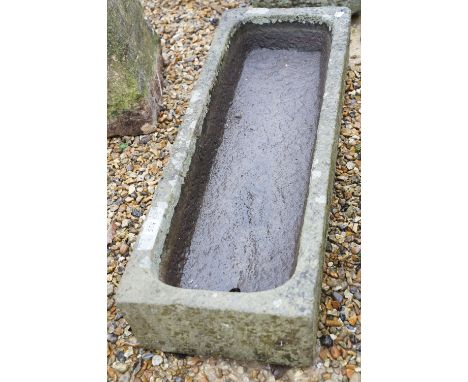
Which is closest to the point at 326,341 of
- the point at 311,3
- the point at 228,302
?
the point at 228,302

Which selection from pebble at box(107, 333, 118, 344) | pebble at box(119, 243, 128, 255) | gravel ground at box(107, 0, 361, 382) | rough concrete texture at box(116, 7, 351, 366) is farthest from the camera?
pebble at box(119, 243, 128, 255)

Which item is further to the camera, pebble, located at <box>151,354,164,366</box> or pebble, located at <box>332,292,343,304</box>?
pebble, located at <box>332,292,343,304</box>

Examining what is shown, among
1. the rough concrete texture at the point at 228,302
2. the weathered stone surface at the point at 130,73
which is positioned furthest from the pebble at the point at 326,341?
the weathered stone surface at the point at 130,73

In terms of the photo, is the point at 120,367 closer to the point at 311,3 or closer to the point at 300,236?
the point at 300,236

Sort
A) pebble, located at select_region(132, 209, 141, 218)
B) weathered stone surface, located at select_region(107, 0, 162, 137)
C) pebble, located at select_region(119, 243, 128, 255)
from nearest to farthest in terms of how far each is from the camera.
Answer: pebble, located at select_region(119, 243, 128, 255) < pebble, located at select_region(132, 209, 141, 218) < weathered stone surface, located at select_region(107, 0, 162, 137)

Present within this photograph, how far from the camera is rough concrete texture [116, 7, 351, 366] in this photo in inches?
75.2

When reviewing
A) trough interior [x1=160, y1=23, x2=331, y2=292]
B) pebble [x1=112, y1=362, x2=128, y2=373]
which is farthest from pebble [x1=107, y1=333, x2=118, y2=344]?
trough interior [x1=160, y1=23, x2=331, y2=292]

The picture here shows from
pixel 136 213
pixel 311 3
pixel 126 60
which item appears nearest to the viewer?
pixel 136 213

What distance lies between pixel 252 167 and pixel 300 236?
887 millimetres

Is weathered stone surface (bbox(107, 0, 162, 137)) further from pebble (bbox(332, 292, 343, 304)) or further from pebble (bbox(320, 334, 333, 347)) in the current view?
pebble (bbox(320, 334, 333, 347))

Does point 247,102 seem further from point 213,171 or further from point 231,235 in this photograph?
point 231,235

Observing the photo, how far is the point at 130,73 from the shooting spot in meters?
3.14

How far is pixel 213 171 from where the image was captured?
290 cm

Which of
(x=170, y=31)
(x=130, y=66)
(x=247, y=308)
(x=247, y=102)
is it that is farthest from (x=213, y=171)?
(x=170, y=31)
